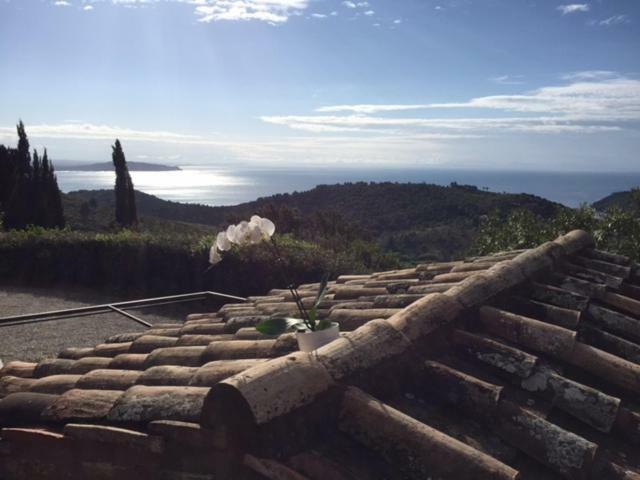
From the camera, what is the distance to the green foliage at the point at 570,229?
9227 mm

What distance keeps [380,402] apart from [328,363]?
0.26 metres

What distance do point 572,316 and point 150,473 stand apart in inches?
93.0

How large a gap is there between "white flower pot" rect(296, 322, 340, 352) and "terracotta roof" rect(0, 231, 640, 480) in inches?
3.5

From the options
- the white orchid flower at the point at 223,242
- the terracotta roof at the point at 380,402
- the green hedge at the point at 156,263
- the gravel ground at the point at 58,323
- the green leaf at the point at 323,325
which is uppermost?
the white orchid flower at the point at 223,242

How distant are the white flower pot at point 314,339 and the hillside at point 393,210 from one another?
63.6 feet

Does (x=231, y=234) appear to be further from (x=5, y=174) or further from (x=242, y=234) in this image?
(x=5, y=174)

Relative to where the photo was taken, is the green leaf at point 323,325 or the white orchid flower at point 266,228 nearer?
the green leaf at point 323,325

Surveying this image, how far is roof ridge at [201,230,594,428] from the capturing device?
202 cm

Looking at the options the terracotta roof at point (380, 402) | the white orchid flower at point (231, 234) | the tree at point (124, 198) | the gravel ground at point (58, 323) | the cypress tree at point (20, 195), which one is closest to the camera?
the terracotta roof at point (380, 402)

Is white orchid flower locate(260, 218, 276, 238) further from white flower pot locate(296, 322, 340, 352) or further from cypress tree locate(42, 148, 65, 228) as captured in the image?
cypress tree locate(42, 148, 65, 228)

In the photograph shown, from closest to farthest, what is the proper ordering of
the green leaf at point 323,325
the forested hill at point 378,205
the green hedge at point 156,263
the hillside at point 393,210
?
the green leaf at point 323,325 → the green hedge at point 156,263 → the hillside at point 393,210 → the forested hill at point 378,205

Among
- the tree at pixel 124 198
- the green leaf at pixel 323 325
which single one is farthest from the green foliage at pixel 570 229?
the tree at pixel 124 198

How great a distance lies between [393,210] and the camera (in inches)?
1561

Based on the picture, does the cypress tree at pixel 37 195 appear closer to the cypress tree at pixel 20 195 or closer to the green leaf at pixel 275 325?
the cypress tree at pixel 20 195
